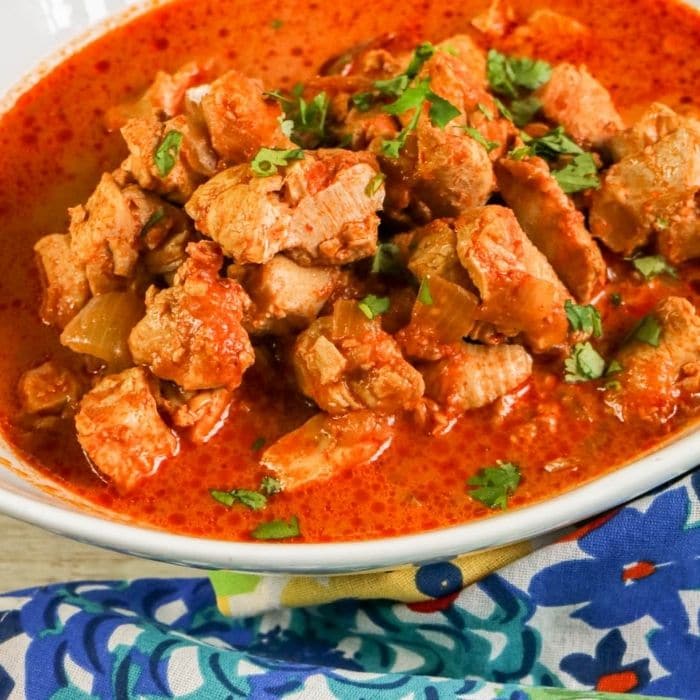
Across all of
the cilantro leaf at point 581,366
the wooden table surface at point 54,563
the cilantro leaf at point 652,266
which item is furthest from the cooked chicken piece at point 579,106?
the wooden table surface at point 54,563

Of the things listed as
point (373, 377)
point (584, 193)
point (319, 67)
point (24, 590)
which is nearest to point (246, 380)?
point (373, 377)

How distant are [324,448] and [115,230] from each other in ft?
3.41

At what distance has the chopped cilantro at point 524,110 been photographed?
164 inches

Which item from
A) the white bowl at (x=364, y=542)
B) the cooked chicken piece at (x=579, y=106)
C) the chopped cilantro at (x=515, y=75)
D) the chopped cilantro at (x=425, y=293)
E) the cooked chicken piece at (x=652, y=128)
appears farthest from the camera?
the chopped cilantro at (x=515, y=75)

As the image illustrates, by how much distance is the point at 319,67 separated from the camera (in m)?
4.69

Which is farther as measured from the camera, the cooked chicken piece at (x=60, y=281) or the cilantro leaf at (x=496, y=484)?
the cooked chicken piece at (x=60, y=281)

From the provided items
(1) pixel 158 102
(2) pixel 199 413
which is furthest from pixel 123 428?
(1) pixel 158 102

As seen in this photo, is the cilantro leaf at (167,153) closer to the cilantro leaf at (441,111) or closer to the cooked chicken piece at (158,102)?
the cooked chicken piece at (158,102)

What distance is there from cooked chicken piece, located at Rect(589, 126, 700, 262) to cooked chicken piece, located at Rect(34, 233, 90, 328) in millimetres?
1873

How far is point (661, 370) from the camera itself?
351 cm

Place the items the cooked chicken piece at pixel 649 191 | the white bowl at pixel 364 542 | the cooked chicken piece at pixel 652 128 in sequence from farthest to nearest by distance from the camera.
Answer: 1. the cooked chicken piece at pixel 652 128
2. the cooked chicken piece at pixel 649 191
3. the white bowl at pixel 364 542

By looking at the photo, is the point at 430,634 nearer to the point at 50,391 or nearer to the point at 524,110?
the point at 50,391

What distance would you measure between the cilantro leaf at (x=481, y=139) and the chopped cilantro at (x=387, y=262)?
1.53ft

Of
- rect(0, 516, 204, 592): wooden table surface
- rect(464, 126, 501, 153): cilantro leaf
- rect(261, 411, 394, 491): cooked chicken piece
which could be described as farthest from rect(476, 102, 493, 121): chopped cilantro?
rect(0, 516, 204, 592): wooden table surface
